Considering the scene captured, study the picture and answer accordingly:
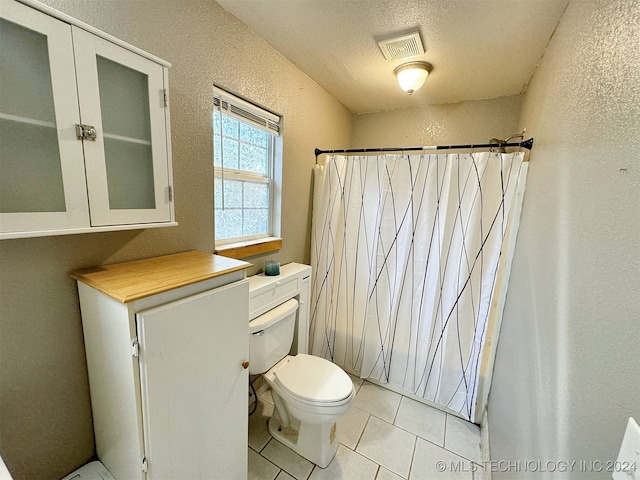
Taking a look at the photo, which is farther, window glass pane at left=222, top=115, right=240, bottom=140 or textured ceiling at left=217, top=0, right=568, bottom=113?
window glass pane at left=222, top=115, right=240, bottom=140

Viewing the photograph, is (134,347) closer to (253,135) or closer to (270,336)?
(270,336)

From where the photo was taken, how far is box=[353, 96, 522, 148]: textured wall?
6.81ft

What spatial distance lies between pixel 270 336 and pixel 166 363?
67cm

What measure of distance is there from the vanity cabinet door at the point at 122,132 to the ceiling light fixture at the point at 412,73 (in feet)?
4.53

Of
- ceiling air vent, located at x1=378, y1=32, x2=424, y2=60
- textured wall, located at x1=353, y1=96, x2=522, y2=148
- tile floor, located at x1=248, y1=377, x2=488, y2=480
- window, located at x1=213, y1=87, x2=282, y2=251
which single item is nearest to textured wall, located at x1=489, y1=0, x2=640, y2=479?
tile floor, located at x1=248, y1=377, x2=488, y2=480

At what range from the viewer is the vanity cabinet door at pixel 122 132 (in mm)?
776

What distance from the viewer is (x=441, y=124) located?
2.28 m

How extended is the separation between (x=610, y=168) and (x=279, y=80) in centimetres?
163

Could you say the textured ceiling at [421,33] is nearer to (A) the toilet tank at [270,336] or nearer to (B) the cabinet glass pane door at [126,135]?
(B) the cabinet glass pane door at [126,135]

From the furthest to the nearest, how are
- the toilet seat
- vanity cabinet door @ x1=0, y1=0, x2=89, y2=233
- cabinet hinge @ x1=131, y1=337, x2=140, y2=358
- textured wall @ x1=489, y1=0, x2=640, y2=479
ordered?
the toilet seat → cabinet hinge @ x1=131, y1=337, x2=140, y2=358 → vanity cabinet door @ x1=0, y1=0, x2=89, y2=233 → textured wall @ x1=489, y1=0, x2=640, y2=479

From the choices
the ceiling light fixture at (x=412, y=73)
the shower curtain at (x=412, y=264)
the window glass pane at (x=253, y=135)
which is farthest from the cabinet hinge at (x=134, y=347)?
the ceiling light fixture at (x=412, y=73)

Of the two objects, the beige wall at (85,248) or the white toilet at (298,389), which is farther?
the white toilet at (298,389)

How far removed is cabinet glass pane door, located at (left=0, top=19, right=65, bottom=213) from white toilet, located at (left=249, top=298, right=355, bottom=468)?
942 millimetres

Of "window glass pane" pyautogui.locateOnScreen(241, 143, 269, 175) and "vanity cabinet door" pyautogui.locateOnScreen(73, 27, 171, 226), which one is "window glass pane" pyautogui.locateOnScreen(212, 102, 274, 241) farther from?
"vanity cabinet door" pyautogui.locateOnScreen(73, 27, 171, 226)
